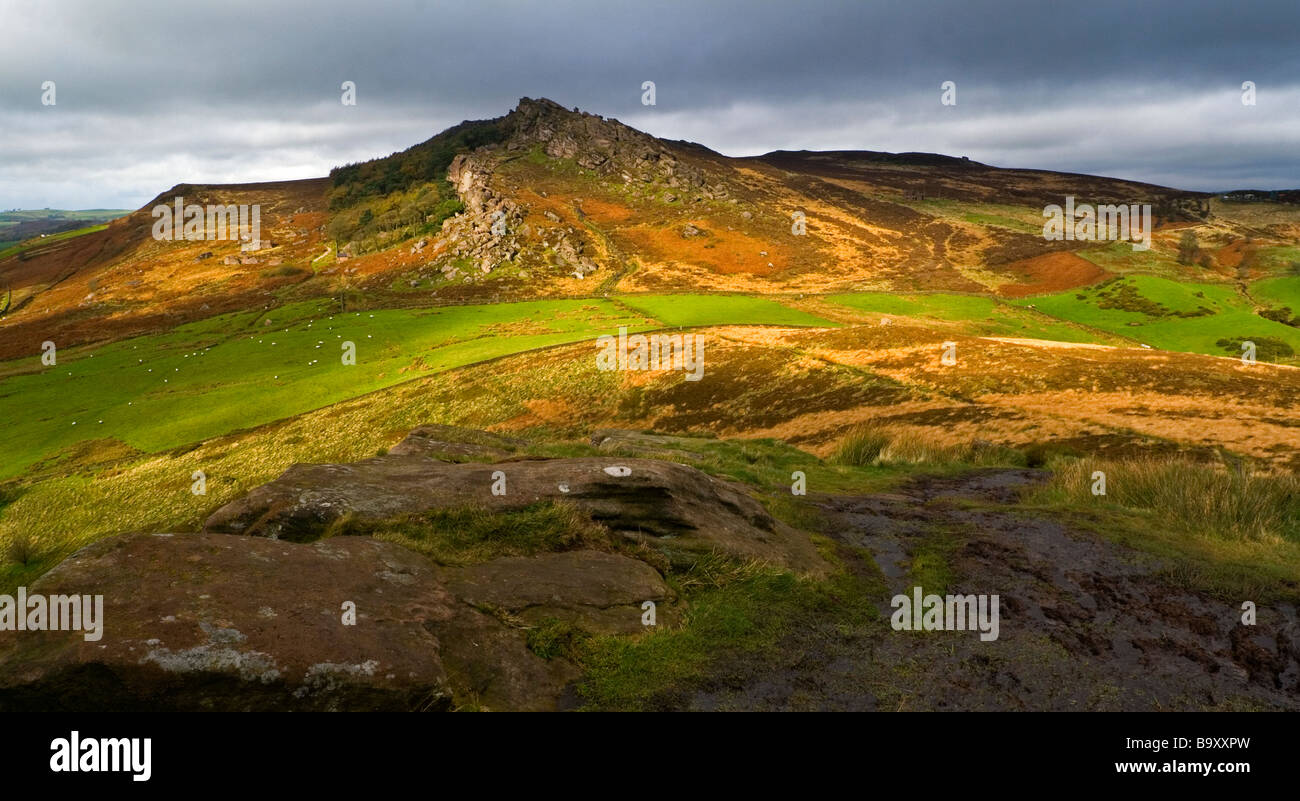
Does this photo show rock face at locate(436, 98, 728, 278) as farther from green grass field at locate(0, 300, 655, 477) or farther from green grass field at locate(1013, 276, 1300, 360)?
green grass field at locate(1013, 276, 1300, 360)

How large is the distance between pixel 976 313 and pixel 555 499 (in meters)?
71.3

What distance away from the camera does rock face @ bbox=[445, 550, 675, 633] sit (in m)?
8.13

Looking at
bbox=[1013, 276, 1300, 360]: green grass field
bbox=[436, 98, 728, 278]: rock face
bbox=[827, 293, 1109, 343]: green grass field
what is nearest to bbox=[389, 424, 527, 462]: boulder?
bbox=[827, 293, 1109, 343]: green grass field

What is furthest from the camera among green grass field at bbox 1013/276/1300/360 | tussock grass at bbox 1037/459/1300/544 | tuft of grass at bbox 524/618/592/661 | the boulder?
green grass field at bbox 1013/276/1300/360

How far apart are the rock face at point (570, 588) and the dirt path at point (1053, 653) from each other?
1.81 metres

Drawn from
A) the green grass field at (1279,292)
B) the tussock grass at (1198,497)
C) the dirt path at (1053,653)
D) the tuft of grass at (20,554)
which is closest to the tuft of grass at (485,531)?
the dirt path at (1053,653)

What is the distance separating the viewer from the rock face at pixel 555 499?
32.2 feet

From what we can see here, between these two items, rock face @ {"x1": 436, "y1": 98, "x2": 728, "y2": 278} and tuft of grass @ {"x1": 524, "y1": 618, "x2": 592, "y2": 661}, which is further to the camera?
rock face @ {"x1": 436, "y1": 98, "x2": 728, "y2": 278}

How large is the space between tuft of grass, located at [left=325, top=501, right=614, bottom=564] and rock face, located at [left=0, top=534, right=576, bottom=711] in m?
1.22

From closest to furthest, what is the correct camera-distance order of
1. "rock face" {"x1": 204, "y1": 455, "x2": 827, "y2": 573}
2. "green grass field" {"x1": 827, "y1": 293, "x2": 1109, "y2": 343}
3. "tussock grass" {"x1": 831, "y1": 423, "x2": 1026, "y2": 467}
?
1. "rock face" {"x1": 204, "y1": 455, "x2": 827, "y2": 573}
2. "tussock grass" {"x1": 831, "y1": 423, "x2": 1026, "y2": 467}
3. "green grass field" {"x1": 827, "y1": 293, "x2": 1109, "y2": 343}

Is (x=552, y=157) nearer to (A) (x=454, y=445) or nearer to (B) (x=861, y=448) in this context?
(B) (x=861, y=448)

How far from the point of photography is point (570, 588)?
8.78m

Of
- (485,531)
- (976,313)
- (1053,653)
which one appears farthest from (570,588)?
(976,313)
